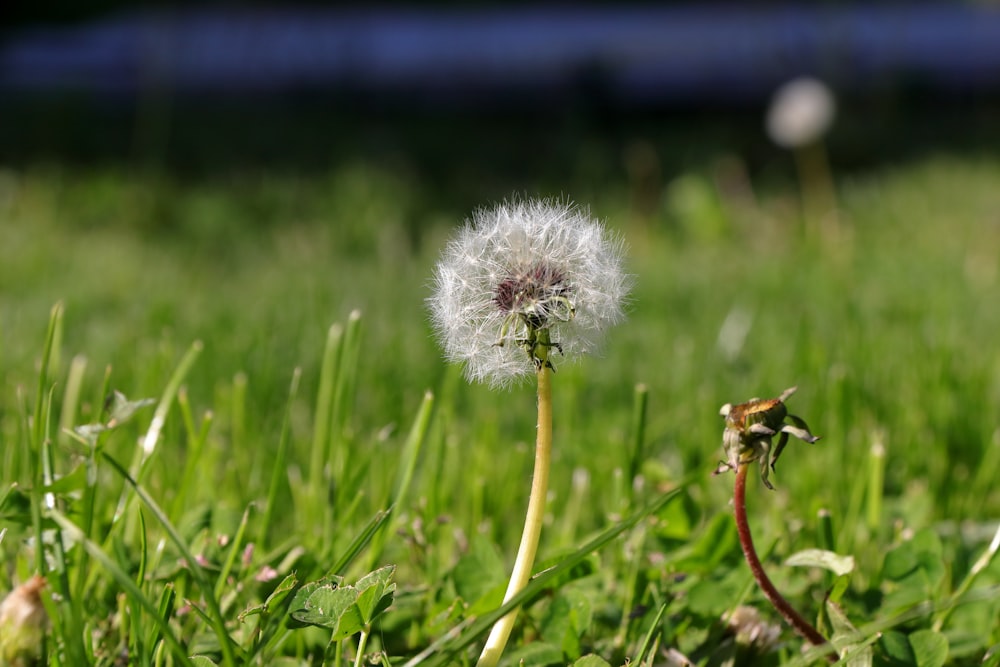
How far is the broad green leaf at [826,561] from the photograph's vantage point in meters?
1.08

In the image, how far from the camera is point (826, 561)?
110cm

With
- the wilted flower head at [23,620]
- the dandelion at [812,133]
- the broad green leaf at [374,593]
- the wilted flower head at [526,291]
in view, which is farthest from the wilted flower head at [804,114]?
the wilted flower head at [23,620]

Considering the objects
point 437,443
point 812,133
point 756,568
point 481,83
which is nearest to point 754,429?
point 756,568

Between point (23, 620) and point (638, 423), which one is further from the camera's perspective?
point (638, 423)

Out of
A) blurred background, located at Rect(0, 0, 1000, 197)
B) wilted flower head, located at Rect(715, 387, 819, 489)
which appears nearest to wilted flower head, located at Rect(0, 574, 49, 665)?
wilted flower head, located at Rect(715, 387, 819, 489)

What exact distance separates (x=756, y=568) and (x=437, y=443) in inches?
21.4

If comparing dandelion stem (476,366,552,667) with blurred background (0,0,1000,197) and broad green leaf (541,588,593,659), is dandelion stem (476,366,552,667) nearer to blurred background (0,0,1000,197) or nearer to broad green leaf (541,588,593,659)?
broad green leaf (541,588,593,659)

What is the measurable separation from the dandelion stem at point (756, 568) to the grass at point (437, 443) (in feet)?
0.12

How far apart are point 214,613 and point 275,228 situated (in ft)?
12.1

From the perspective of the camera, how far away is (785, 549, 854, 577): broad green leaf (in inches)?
42.6

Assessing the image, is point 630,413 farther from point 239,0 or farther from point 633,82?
point 239,0

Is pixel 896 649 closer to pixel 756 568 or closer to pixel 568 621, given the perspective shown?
pixel 756 568

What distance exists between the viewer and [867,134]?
6191 mm

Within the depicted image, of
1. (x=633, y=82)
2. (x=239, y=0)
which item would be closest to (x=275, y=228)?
(x=633, y=82)
